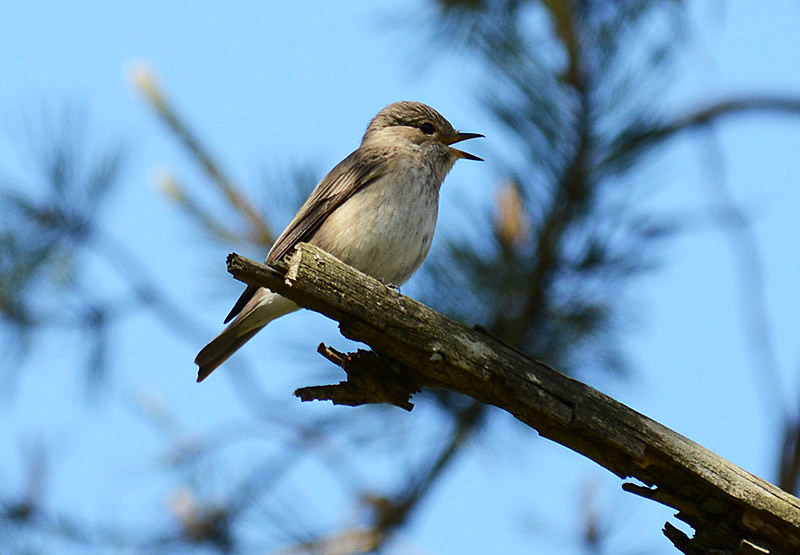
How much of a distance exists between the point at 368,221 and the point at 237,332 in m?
0.91

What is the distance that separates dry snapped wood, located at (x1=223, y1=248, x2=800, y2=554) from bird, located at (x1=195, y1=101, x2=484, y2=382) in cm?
155

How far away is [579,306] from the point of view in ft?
15.4

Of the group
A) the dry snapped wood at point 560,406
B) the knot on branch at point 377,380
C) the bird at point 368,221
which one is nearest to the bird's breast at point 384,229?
the bird at point 368,221

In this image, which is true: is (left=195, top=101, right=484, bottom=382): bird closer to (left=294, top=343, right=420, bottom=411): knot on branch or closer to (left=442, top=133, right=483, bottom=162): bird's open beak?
(left=442, top=133, right=483, bottom=162): bird's open beak

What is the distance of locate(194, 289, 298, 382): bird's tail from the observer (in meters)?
4.79

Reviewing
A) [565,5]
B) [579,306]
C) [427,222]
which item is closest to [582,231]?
[579,306]

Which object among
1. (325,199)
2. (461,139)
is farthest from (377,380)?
(461,139)

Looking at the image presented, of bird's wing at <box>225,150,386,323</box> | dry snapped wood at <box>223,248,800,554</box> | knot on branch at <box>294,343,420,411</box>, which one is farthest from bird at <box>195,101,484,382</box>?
dry snapped wood at <box>223,248,800,554</box>

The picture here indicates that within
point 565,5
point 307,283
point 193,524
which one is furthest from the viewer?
point 193,524

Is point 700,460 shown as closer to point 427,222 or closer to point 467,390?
point 467,390

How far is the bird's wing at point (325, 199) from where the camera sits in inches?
186

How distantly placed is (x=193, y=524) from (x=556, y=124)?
273cm

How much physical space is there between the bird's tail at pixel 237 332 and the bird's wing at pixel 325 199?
2.4 inches

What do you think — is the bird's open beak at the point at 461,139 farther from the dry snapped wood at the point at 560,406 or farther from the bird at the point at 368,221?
the dry snapped wood at the point at 560,406
